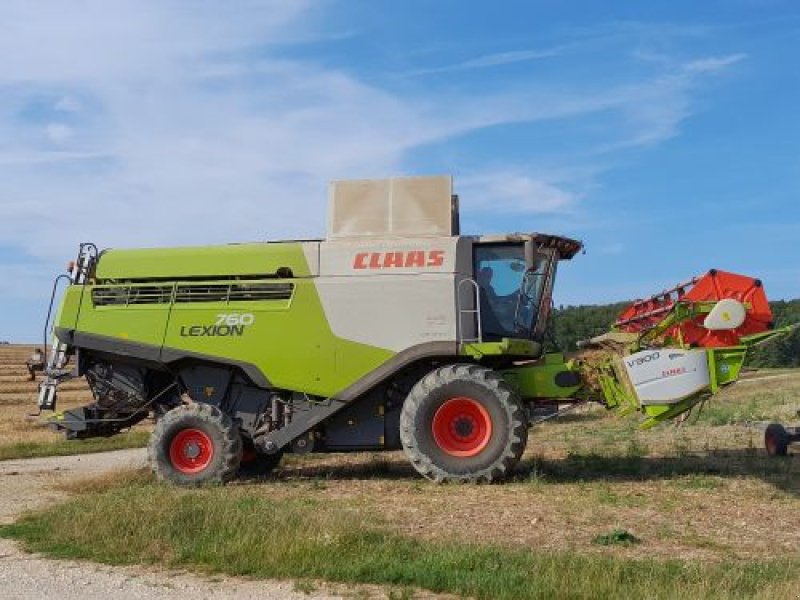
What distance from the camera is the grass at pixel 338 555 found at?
634 centimetres

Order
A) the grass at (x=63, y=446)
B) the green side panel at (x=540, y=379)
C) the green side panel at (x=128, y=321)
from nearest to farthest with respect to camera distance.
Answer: the green side panel at (x=540, y=379)
the green side panel at (x=128, y=321)
the grass at (x=63, y=446)

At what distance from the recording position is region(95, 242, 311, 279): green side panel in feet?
40.4

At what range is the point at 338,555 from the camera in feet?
23.9

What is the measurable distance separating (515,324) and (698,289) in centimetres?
240

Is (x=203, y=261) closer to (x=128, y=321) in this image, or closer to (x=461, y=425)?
(x=128, y=321)

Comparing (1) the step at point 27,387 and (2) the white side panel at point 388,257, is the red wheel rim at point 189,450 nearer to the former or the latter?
(2) the white side panel at point 388,257

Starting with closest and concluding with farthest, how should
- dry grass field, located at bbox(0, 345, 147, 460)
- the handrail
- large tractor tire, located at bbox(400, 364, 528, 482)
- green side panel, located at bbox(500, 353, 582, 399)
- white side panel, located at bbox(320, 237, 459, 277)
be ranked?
large tractor tire, located at bbox(400, 364, 528, 482)
the handrail
white side panel, located at bbox(320, 237, 459, 277)
green side panel, located at bbox(500, 353, 582, 399)
dry grass field, located at bbox(0, 345, 147, 460)

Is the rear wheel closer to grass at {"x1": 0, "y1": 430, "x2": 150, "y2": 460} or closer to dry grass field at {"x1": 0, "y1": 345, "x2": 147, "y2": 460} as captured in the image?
dry grass field at {"x1": 0, "y1": 345, "x2": 147, "y2": 460}

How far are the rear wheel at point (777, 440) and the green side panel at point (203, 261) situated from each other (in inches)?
291

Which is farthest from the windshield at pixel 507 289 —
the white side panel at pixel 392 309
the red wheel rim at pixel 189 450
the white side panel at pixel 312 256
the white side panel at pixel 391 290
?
the red wheel rim at pixel 189 450

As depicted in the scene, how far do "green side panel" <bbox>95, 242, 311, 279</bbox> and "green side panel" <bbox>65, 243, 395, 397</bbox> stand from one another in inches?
0.5

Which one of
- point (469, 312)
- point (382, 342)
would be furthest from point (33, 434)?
point (469, 312)

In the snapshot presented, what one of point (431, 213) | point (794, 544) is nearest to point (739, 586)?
point (794, 544)

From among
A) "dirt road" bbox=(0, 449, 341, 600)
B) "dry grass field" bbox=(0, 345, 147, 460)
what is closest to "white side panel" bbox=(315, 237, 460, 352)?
"dirt road" bbox=(0, 449, 341, 600)
